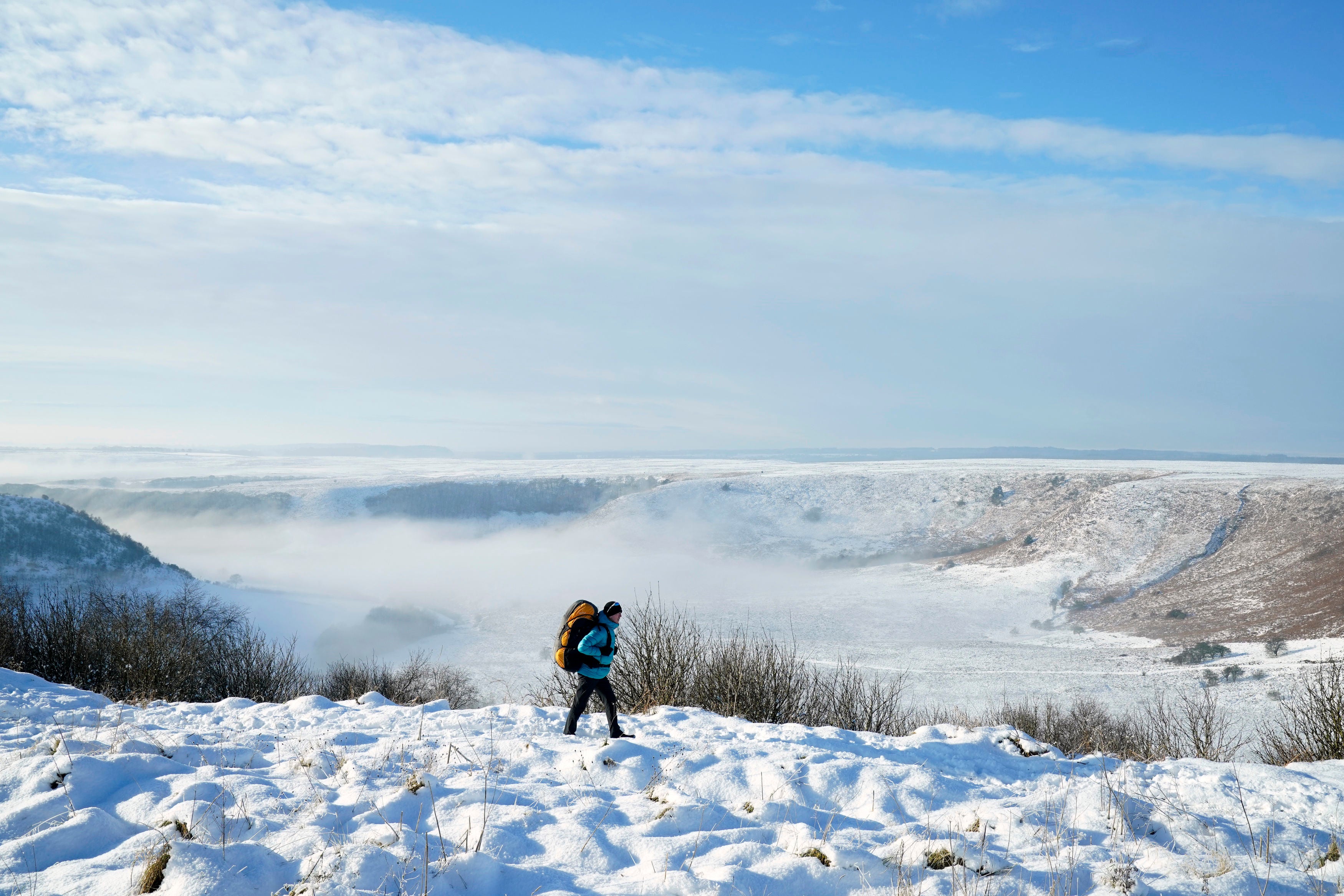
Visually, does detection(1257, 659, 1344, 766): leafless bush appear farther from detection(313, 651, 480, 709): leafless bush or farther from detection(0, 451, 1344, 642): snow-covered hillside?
detection(0, 451, 1344, 642): snow-covered hillside

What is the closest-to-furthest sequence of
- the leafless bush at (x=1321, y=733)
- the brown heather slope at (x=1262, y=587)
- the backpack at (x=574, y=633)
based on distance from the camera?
1. the backpack at (x=574, y=633)
2. the leafless bush at (x=1321, y=733)
3. the brown heather slope at (x=1262, y=587)

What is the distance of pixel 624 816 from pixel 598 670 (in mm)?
3161

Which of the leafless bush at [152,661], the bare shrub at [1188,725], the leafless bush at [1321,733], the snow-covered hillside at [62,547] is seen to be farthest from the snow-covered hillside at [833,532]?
the leafless bush at [152,661]

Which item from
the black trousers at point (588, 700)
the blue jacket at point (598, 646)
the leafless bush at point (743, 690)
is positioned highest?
the blue jacket at point (598, 646)

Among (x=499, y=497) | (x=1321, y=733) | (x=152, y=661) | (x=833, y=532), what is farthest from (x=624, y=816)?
(x=499, y=497)

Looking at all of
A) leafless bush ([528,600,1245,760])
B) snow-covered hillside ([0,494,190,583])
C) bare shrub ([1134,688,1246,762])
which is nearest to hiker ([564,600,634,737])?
leafless bush ([528,600,1245,760])

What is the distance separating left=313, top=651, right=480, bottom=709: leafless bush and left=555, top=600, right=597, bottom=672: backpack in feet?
46.4

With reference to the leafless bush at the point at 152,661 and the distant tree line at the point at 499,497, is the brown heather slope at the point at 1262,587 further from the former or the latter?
the distant tree line at the point at 499,497

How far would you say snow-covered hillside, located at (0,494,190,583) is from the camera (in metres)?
53.0

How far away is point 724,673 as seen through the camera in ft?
50.0

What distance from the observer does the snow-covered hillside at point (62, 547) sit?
174 ft

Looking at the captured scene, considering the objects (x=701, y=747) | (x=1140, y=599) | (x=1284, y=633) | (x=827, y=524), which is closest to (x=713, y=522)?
(x=827, y=524)

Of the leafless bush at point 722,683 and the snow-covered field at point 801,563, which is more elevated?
the leafless bush at point 722,683

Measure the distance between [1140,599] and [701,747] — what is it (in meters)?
66.6
